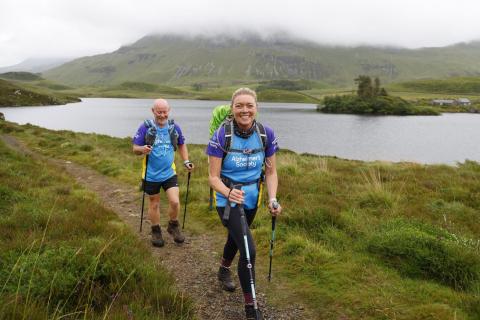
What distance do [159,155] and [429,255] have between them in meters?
5.38

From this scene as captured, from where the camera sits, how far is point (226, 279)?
5.98 metres

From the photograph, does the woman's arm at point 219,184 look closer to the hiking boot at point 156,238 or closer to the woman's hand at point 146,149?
the woman's hand at point 146,149

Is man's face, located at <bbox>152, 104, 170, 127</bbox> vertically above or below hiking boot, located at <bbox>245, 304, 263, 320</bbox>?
above

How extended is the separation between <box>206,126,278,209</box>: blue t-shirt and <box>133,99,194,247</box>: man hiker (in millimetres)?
2732

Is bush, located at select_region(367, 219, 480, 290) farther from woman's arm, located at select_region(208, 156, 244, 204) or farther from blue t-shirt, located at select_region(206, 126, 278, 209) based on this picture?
woman's arm, located at select_region(208, 156, 244, 204)

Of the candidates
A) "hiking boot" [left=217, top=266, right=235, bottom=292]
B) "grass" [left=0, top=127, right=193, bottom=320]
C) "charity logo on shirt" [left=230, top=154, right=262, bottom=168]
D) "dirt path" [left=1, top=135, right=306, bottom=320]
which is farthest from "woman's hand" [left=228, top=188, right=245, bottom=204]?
"hiking boot" [left=217, top=266, right=235, bottom=292]

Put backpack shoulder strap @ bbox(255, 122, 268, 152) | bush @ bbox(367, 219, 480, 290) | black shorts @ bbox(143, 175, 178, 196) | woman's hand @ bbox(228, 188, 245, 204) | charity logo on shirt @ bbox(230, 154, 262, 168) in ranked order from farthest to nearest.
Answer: black shorts @ bbox(143, 175, 178, 196), bush @ bbox(367, 219, 480, 290), backpack shoulder strap @ bbox(255, 122, 268, 152), charity logo on shirt @ bbox(230, 154, 262, 168), woman's hand @ bbox(228, 188, 245, 204)

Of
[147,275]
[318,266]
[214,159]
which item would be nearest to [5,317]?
[147,275]

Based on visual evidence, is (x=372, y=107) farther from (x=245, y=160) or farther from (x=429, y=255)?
(x=245, y=160)

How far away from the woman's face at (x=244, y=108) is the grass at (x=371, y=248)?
292 cm

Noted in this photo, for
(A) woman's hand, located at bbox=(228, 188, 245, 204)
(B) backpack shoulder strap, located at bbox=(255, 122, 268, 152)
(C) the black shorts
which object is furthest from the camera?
(C) the black shorts

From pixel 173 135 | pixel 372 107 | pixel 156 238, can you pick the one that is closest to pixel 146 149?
pixel 173 135

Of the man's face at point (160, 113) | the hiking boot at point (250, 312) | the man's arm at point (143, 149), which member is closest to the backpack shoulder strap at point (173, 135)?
the man's face at point (160, 113)

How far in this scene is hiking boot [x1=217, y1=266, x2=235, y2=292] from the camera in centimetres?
589
